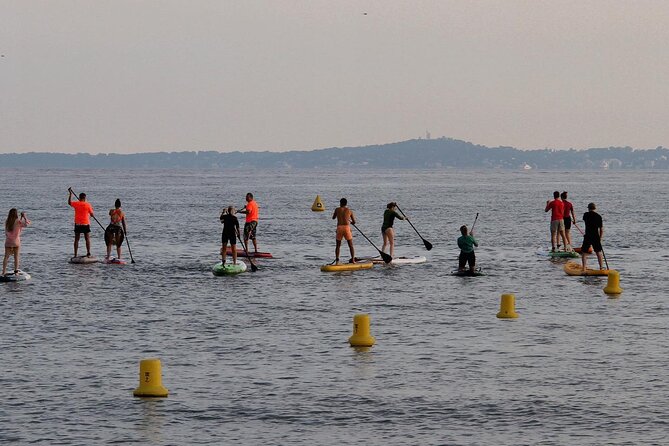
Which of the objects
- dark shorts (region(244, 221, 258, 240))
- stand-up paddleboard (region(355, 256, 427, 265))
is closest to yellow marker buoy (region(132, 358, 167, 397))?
stand-up paddleboard (region(355, 256, 427, 265))

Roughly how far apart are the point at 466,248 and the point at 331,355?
41.9 feet

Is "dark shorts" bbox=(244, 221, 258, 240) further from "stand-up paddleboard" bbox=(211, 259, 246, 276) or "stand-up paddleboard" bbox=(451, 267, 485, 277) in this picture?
"stand-up paddleboard" bbox=(451, 267, 485, 277)

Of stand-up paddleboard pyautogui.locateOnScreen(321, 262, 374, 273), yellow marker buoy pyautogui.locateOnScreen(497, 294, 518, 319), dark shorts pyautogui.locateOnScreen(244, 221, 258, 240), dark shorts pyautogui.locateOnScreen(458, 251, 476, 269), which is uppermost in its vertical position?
dark shorts pyautogui.locateOnScreen(244, 221, 258, 240)

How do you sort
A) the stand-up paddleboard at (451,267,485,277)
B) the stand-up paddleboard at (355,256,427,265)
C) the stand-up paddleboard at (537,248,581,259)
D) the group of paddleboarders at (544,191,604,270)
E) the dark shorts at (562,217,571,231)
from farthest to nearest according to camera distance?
the stand-up paddleboard at (537,248,581,259)
the dark shorts at (562,217,571,231)
the stand-up paddleboard at (355,256,427,265)
the stand-up paddleboard at (451,267,485,277)
the group of paddleboarders at (544,191,604,270)

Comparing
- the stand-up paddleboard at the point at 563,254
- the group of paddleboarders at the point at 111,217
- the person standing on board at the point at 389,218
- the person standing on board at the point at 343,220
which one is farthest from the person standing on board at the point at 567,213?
the group of paddleboarders at the point at 111,217

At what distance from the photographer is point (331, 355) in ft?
70.3

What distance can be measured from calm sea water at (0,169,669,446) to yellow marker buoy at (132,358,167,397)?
0.20m

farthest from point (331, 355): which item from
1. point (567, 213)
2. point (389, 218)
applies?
point (567, 213)

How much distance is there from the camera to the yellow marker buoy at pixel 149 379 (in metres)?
17.9

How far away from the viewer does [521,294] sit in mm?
30766

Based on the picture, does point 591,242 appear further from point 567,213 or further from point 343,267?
point 343,267

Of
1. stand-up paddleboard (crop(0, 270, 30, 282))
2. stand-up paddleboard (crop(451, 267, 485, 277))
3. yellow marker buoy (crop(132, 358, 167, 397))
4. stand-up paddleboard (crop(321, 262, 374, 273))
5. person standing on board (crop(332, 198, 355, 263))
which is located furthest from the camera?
stand-up paddleboard (crop(321, 262, 374, 273))

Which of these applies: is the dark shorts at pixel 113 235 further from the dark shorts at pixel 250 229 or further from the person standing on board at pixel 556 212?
the person standing on board at pixel 556 212

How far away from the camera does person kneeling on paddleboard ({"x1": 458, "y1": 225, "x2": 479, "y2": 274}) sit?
3275 centimetres
